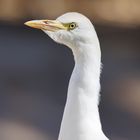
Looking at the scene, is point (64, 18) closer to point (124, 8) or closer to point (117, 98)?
point (117, 98)

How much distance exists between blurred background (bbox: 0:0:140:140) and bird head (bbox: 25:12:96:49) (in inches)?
52.5

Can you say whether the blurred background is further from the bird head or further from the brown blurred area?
the bird head

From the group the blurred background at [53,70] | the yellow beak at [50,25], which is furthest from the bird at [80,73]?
the blurred background at [53,70]

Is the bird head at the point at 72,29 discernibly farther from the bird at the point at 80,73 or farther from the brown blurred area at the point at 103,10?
the brown blurred area at the point at 103,10

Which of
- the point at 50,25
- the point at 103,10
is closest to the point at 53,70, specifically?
the point at 103,10

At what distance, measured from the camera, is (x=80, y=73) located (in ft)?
5.99

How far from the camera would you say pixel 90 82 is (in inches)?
72.6

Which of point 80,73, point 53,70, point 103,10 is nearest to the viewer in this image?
point 80,73

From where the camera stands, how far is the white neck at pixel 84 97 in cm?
181

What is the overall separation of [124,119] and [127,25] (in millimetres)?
938

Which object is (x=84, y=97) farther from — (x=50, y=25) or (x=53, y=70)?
(x=53, y=70)

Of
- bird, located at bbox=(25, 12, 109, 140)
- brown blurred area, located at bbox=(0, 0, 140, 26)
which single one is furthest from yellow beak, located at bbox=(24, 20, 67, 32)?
brown blurred area, located at bbox=(0, 0, 140, 26)

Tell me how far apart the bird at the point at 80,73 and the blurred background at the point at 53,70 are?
4.11 ft

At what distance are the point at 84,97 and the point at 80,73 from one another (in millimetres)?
76
